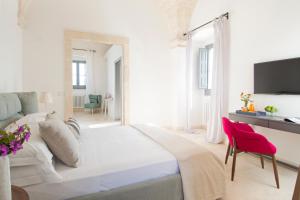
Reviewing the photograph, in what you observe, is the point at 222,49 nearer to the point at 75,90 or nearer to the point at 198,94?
the point at 198,94

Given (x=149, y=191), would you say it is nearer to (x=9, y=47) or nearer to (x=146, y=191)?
(x=146, y=191)

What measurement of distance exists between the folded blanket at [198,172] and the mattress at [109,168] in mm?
87

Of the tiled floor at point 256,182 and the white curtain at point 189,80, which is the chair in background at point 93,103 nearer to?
the white curtain at point 189,80

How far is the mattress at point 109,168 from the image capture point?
1.26 meters

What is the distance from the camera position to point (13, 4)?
297cm

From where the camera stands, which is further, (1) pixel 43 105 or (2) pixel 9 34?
(1) pixel 43 105

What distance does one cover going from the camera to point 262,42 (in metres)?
3.02

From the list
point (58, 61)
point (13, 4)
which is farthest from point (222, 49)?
point (13, 4)

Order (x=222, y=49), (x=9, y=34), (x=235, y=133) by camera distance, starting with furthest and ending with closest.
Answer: (x=222, y=49) → (x=9, y=34) → (x=235, y=133)

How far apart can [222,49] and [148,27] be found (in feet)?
6.87

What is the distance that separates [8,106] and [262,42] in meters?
3.70

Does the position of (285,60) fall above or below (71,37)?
below

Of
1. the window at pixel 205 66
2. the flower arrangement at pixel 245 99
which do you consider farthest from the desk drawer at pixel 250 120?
the window at pixel 205 66

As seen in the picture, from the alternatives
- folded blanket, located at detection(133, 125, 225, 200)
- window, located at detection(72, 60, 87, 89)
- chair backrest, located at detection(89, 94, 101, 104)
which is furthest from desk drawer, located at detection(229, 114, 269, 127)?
window, located at detection(72, 60, 87, 89)
